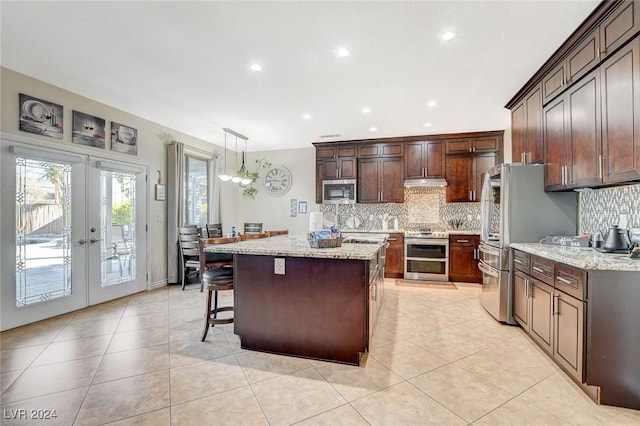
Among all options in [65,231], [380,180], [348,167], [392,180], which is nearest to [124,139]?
[65,231]

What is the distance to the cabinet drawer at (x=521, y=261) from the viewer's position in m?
2.89

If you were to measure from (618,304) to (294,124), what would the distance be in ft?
14.5

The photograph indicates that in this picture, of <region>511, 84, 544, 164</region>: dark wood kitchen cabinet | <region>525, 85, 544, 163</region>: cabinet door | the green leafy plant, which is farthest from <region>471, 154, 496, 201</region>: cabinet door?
the green leafy plant

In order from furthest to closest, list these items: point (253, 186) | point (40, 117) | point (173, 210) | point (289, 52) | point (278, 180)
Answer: point (253, 186)
point (278, 180)
point (173, 210)
point (40, 117)
point (289, 52)

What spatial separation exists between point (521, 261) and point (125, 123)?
219 inches

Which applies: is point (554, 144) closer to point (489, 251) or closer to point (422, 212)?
point (489, 251)

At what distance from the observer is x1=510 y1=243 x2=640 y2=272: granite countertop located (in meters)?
1.87

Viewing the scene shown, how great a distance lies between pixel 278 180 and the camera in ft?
22.5

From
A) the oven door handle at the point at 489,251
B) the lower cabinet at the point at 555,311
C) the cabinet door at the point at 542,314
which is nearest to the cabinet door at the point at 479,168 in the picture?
the oven door handle at the point at 489,251

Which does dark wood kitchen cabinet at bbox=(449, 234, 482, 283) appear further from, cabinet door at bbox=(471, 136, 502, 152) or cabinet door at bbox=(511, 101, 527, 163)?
cabinet door at bbox=(511, 101, 527, 163)


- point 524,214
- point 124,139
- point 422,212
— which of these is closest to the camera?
point 524,214

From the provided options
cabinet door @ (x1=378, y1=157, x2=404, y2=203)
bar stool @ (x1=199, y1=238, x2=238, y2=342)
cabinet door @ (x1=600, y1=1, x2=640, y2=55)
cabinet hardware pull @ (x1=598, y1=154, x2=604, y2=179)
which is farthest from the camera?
cabinet door @ (x1=378, y1=157, x2=404, y2=203)

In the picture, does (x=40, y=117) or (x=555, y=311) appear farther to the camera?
(x=40, y=117)

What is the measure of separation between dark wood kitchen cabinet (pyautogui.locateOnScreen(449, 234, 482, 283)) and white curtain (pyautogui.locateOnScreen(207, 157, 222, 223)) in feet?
15.5
